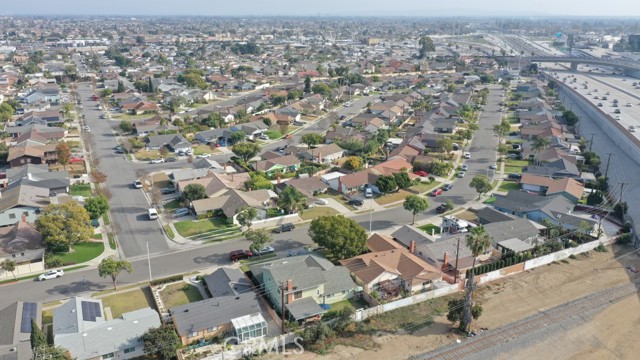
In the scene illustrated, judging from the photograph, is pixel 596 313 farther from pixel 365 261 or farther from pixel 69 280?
pixel 69 280

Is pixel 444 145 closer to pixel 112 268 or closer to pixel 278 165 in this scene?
pixel 278 165

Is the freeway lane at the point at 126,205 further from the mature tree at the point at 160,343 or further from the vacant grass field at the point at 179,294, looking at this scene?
the mature tree at the point at 160,343

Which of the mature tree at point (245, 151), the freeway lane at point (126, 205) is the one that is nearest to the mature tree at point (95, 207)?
the freeway lane at point (126, 205)

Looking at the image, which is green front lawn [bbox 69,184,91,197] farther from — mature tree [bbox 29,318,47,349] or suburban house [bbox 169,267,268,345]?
suburban house [bbox 169,267,268,345]

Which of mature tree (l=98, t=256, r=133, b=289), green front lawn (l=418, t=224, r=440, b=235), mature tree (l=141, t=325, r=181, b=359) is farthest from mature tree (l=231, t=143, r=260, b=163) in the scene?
mature tree (l=141, t=325, r=181, b=359)

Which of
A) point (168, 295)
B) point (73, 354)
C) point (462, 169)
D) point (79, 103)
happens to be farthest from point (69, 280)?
point (79, 103)
